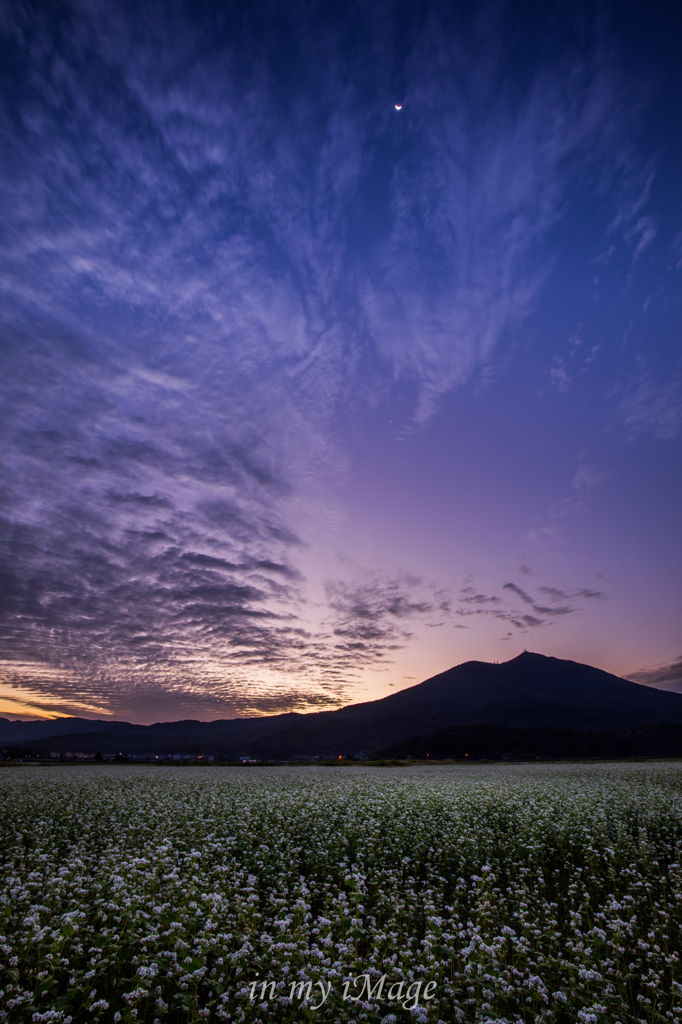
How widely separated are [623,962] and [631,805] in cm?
1324

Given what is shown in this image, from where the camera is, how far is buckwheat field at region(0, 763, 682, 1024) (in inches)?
206

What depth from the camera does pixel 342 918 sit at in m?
7.11

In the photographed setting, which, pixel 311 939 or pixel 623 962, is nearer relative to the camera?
pixel 623 962

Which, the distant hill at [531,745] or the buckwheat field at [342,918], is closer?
the buckwheat field at [342,918]

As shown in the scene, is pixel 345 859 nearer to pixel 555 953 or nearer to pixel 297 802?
pixel 555 953

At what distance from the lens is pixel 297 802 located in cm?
A: 1723

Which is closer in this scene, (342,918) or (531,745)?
(342,918)

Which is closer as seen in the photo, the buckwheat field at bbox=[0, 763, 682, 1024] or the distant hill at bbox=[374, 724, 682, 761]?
the buckwheat field at bbox=[0, 763, 682, 1024]

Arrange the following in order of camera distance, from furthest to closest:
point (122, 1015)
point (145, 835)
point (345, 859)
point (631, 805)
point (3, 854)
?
point (631, 805) < point (145, 835) < point (3, 854) < point (345, 859) < point (122, 1015)

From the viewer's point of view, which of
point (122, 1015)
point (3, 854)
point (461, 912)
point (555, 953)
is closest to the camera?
point (122, 1015)

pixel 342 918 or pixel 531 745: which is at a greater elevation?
pixel 342 918

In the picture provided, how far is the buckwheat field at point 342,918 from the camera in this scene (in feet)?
17.2

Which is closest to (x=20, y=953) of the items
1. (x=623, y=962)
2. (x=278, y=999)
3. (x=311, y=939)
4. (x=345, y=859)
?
(x=278, y=999)

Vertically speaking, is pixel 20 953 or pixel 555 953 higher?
pixel 20 953
